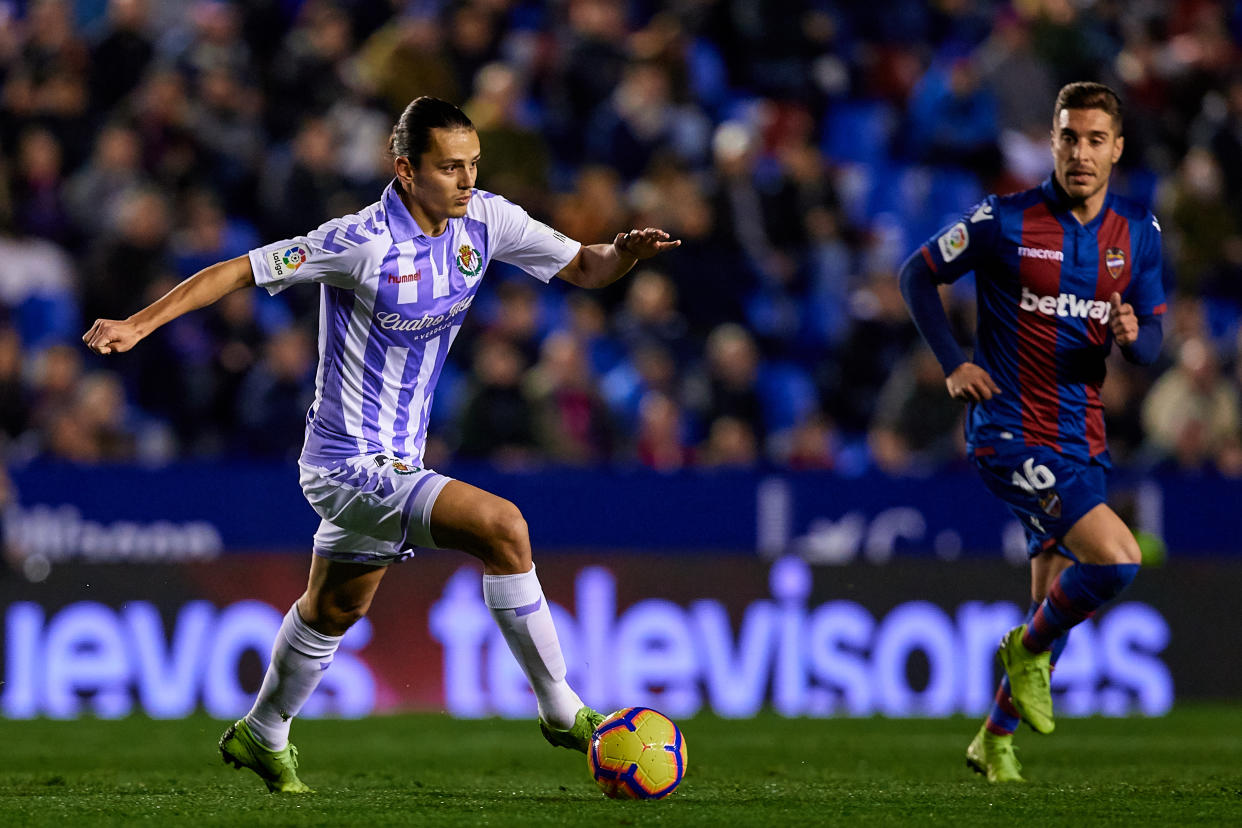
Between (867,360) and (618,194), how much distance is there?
2.39 m

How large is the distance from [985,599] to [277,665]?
233 inches

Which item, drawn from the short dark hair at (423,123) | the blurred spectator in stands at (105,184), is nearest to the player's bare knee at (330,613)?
the short dark hair at (423,123)

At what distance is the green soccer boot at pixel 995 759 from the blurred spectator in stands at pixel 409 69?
8586 mm

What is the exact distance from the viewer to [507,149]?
1422cm

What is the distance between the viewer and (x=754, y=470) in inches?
504

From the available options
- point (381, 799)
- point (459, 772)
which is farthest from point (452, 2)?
point (381, 799)

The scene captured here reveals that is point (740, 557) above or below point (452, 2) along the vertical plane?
below

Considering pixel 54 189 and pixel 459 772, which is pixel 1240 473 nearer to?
pixel 459 772

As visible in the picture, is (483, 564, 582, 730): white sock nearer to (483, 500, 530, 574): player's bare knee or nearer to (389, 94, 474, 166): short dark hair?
(483, 500, 530, 574): player's bare knee

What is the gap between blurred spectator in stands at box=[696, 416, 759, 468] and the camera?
42.8 ft

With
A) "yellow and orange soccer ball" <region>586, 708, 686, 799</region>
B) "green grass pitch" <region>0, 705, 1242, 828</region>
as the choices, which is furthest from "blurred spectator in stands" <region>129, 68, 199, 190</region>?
"yellow and orange soccer ball" <region>586, 708, 686, 799</region>

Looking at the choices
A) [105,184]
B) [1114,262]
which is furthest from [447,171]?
[105,184]

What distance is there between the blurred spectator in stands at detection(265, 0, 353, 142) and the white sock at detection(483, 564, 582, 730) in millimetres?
9026

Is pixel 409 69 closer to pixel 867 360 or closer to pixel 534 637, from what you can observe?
pixel 867 360
